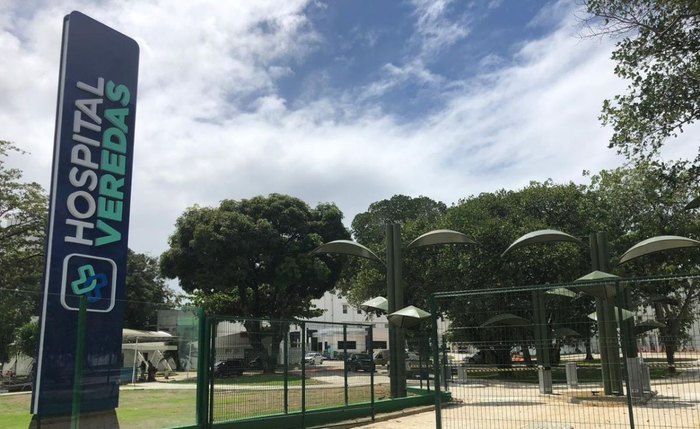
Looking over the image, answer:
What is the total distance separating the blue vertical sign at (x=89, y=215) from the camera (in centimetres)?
947

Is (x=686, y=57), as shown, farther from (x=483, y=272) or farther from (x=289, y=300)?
(x=289, y=300)

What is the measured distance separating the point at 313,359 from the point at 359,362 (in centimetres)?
170

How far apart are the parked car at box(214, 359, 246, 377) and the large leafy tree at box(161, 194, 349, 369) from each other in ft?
70.0

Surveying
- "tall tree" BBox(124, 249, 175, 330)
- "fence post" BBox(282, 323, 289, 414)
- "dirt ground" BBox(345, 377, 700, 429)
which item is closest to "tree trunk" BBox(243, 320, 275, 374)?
"fence post" BBox(282, 323, 289, 414)

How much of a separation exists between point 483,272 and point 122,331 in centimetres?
2054

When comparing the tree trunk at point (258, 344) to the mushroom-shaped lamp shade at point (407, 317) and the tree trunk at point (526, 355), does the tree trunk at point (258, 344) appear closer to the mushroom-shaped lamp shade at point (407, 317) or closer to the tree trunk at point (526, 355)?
the tree trunk at point (526, 355)

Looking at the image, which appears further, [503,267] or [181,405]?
[503,267]

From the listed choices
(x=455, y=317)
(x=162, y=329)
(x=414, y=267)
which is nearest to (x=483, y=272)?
(x=455, y=317)

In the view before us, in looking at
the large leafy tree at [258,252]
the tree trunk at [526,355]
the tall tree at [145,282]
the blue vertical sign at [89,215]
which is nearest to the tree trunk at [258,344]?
the blue vertical sign at [89,215]

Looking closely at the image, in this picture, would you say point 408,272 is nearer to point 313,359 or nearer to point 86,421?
point 313,359

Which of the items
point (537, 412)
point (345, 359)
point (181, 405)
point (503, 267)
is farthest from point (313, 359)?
point (503, 267)

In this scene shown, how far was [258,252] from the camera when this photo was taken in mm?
33281

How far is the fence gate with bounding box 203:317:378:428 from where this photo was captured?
36.3ft

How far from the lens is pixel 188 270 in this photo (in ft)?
109
